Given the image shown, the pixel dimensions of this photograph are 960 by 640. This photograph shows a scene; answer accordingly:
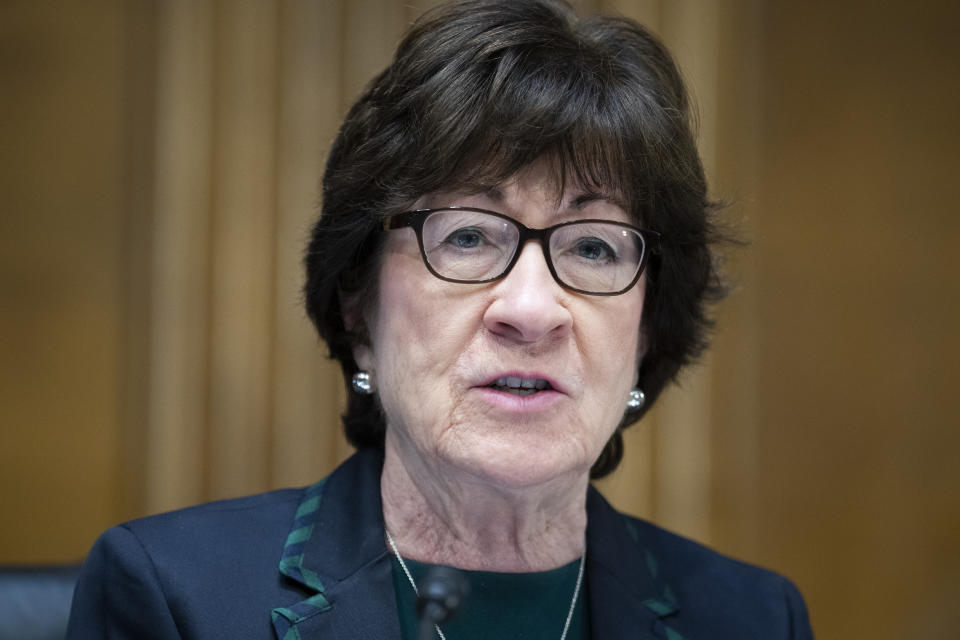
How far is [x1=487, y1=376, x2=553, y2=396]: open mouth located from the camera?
59.3 inches

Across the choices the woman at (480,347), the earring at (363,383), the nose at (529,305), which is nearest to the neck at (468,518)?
the woman at (480,347)

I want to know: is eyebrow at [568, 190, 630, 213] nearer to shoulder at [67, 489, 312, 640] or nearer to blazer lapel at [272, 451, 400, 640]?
blazer lapel at [272, 451, 400, 640]

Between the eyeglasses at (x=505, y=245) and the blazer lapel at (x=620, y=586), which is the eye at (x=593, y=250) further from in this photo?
the blazer lapel at (x=620, y=586)

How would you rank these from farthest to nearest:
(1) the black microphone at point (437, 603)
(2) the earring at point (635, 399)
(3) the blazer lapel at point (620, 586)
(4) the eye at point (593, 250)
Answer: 1. (2) the earring at point (635, 399)
2. (3) the blazer lapel at point (620, 586)
3. (4) the eye at point (593, 250)
4. (1) the black microphone at point (437, 603)

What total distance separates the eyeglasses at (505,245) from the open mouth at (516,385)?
146 millimetres

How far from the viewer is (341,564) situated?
5.16ft

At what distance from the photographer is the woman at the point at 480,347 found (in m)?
1.49

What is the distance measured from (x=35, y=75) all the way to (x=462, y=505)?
86.5 inches

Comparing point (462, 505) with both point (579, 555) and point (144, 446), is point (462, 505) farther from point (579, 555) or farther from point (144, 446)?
point (144, 446)

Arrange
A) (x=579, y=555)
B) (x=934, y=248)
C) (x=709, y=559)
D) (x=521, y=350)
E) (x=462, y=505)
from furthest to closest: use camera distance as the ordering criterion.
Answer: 1. (x=934, y=248)
2. (x=709, y=559)
3. (x=579, y=555)
4. (x=462, y=505)
5. (x=521, y=350)

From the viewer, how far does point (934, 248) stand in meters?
3.32

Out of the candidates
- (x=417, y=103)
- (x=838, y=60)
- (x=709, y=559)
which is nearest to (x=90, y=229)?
(x=417, y=103)

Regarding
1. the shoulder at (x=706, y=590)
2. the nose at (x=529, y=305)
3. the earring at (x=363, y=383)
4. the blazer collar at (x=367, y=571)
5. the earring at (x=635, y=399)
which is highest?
the nose at (x=529, y=305)

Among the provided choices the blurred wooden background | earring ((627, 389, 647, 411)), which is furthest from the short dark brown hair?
the blurred wooden background
